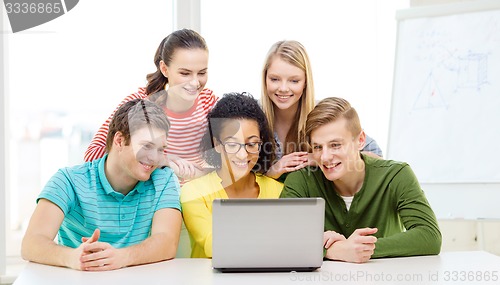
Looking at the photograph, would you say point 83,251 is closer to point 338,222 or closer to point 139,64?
point 338,222

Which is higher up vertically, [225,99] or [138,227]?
[225,99]

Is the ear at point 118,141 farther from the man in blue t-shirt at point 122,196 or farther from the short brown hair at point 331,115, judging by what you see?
the short brown hair at point 331,115

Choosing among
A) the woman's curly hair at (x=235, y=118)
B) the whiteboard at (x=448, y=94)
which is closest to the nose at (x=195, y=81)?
the woman's curly hair at (x=235, y=118)

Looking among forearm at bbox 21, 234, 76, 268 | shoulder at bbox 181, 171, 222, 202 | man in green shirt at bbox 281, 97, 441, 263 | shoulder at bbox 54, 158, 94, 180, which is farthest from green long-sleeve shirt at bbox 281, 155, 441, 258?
forearm at bbox 21, 234, 76, 268

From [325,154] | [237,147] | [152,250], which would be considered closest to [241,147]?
[237,147]

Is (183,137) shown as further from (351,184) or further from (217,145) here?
(351,184)

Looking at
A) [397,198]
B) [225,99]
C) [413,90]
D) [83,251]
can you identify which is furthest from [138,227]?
[413,90]

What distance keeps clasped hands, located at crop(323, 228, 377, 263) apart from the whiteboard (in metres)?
1.25

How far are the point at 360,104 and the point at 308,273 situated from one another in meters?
1.82

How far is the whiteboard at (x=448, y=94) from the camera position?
283 centimetres

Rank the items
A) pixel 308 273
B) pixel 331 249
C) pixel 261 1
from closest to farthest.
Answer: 1. pixel 308 273
2. pixel 331 249
3. pixel 261 1

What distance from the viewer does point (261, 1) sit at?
3209 millimetres

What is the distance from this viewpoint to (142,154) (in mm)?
1899

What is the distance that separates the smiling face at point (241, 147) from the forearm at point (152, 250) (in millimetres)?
320
